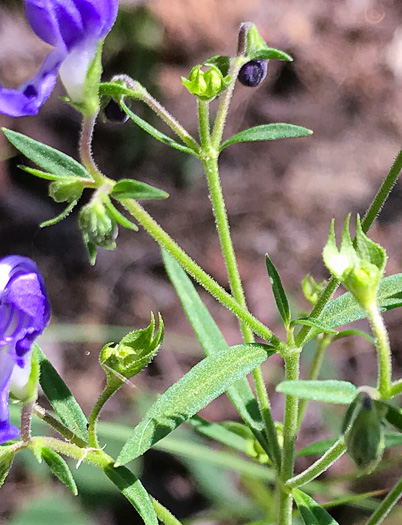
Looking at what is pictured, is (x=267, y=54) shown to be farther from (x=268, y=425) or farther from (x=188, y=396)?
(x=268, y=425)

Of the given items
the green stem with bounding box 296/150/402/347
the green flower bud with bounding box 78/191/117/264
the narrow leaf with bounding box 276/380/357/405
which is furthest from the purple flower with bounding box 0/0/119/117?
the narrow leaf with bounding box 276/380/357/405

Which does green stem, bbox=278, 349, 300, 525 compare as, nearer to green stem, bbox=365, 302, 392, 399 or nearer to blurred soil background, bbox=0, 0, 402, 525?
green stem, bbox=365, 302, 392, 399

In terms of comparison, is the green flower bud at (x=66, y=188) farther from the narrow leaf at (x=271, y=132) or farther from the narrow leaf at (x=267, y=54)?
the narrow leaf at (x=267, y=54)

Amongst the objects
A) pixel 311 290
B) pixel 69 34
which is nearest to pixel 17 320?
pixel 69 34

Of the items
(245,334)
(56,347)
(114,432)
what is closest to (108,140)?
(56,347)

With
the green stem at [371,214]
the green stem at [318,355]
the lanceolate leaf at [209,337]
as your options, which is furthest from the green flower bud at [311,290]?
the green stem at [371,214]

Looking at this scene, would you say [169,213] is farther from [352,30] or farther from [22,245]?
[352,30]
